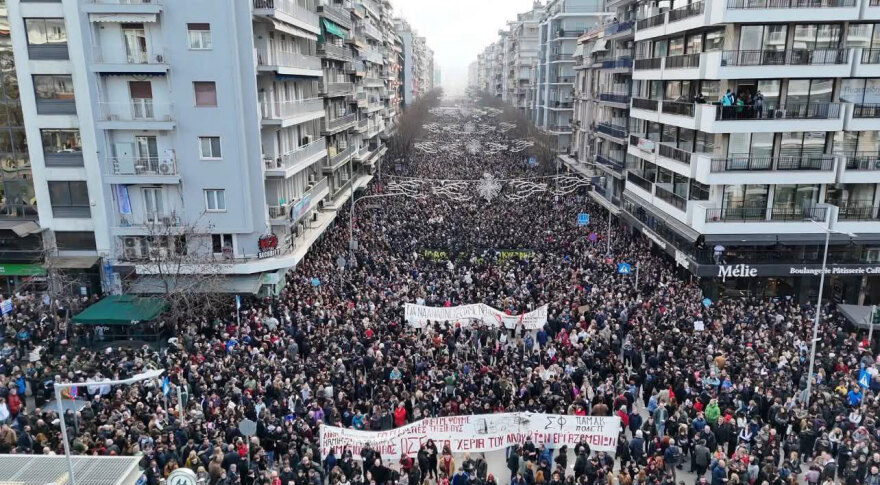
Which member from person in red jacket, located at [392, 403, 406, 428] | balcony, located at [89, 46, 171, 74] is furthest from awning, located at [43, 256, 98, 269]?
person in red jacket, located at [392, 403, 406, 428]

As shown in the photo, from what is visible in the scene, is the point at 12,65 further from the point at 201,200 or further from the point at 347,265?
the point at 347,265

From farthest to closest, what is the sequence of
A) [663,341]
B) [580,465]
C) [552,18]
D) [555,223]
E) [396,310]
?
[552,18] → [555,223] → [396,310] → [663,341] → [580,465]

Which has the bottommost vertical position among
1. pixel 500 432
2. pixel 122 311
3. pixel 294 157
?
pixel 500 432

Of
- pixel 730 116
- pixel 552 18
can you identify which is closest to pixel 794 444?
pixel 730 116

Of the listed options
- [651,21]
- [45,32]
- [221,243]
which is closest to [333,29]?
[45,32]

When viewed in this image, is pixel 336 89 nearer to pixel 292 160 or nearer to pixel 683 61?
pixel 292 160

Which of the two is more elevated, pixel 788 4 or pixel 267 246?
pixel 788 4
